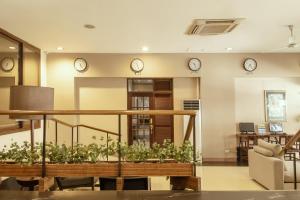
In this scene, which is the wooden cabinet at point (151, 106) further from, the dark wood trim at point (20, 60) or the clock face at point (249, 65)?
the dark wood trim at point (20, 60)

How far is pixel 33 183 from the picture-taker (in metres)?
Answer: 3.06

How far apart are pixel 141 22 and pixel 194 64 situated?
3080mm

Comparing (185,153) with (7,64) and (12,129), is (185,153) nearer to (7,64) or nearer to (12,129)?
(12,129)

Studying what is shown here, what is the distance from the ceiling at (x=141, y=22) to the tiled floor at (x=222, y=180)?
2.83 m

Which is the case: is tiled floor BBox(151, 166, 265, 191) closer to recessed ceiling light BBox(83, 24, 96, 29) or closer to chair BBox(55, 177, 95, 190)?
chair BBox(55, 177, 95, 190)

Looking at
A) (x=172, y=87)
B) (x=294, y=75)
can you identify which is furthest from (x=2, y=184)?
(x=294, y=75)

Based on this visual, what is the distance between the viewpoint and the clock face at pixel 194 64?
7.59 m

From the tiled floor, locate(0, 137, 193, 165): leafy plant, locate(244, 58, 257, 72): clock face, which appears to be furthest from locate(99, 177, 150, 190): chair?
Result: locate(244, 58, 257, 72): clock face

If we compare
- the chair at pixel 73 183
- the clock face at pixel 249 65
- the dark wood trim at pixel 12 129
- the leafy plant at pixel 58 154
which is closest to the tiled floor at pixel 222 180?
the chair at pixel 73 183

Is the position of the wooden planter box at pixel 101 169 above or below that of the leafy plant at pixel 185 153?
below

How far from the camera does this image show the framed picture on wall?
7.81m

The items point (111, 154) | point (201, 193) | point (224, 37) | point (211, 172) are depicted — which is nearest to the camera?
point (201, 193)

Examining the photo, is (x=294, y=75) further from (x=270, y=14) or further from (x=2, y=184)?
(x=2, y=184)

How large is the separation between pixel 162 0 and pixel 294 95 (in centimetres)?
586
